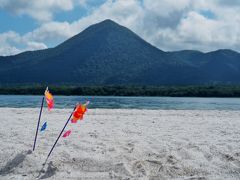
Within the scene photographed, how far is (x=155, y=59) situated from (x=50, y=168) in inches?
7076

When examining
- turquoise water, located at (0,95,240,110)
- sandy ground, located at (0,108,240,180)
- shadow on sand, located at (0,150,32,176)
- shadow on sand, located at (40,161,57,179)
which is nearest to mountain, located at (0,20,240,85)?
turquoise water, located at (0,95,240,110)

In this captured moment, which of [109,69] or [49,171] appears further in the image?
[109,69]

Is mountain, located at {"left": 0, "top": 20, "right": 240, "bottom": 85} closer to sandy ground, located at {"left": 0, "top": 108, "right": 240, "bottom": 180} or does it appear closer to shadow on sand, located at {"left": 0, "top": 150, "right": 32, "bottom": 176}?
sandy ground, located at {"left": 0, "top": 108, "right": 240, "bottom": 180}

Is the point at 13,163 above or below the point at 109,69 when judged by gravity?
below

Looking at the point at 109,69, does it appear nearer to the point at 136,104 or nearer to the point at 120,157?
the point at 136,104

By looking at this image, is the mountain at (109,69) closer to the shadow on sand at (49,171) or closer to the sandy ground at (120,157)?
the sandy ground at (120,157)

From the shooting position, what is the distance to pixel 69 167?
26.6 ft

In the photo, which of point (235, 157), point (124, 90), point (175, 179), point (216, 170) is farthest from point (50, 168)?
point (124, 90)

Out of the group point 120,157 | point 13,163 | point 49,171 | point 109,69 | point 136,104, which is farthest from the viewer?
point 109,69

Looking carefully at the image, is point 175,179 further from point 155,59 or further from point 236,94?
point 155,59

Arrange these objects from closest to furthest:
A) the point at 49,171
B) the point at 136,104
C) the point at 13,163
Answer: the point at 49,171
the point at 13,163
the point at 136,104

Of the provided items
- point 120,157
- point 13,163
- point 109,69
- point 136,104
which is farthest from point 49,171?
point 109,69

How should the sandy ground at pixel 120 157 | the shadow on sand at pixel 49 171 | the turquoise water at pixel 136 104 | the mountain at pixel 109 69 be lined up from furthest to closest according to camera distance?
1. the mountain at pixel 109 69
2. the turquoise water at pixel 136 104
3. the sandy ground at pixel 120 157
4. the shadow on sand at pixel 49 171

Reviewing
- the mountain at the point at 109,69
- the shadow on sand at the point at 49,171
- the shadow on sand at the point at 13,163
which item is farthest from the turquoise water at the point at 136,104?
the mountain at the point at 109,69
